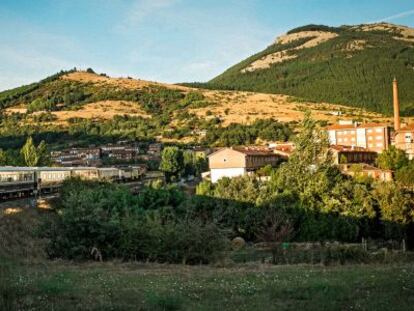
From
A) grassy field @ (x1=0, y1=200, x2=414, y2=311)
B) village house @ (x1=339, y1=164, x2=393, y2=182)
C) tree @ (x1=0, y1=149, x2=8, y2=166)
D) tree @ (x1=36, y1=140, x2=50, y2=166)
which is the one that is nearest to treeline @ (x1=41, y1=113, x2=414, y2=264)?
village house @ (x1=339, y1=164, x2=393, y2=182)

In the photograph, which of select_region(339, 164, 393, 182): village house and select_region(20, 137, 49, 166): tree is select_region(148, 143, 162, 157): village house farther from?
select_region(339, 164, 393, 182): village house

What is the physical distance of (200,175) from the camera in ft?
289

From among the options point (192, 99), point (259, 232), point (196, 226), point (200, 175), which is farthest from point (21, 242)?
point (192, 99)

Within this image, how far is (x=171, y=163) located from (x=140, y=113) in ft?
258

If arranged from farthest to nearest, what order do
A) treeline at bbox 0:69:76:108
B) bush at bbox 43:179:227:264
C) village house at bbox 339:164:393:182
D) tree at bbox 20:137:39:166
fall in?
1. treeline at bbox 0:69:76:108
2. tree at bbox 20:137:39:166
3. village house at bbox 339:164:393:182
4. bush at bbox 43:179:227:264

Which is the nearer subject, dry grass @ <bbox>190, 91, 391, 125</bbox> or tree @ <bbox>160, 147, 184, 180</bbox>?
tree @ <bbox>160, 147, 184, 180</bbox>

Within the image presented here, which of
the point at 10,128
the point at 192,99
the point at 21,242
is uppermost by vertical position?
the point at 192,99

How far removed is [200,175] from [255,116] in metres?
54.5

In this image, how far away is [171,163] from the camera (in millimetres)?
83438

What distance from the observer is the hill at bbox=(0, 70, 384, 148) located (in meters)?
123

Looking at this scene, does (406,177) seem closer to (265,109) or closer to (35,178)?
(35,178)

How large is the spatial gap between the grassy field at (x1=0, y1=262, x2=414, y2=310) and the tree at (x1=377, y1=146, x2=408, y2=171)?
60.6 meters

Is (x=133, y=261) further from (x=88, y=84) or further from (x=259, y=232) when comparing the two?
(x=88, y=84)

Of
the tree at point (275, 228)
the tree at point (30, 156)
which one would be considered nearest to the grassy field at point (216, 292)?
the tree at point (275, 228)
